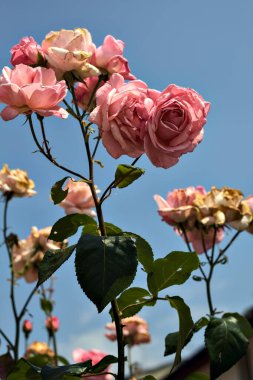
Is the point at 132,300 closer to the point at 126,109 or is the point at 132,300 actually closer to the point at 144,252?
the point at 144,252

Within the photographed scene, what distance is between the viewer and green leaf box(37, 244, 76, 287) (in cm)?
147

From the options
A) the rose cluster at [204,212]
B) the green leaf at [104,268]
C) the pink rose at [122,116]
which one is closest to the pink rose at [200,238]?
the rose cluster at [204,212]

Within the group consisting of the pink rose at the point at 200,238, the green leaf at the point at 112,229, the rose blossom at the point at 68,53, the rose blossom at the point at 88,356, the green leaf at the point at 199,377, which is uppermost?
the rose blossom at the point at 68,53

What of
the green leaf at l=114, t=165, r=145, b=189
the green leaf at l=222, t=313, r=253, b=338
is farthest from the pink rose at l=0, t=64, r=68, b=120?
the green leaf at l=222, t=313, r=253, b=338

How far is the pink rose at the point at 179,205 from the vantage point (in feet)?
9.23

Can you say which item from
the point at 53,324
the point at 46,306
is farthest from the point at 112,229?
the point at 53,324

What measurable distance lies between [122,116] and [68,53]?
283 millimetres

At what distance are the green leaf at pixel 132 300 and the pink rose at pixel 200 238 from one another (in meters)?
1.18

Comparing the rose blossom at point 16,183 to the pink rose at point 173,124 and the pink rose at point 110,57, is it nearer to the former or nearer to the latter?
the pink rose at point 110,57

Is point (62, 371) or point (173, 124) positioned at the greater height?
point (173, 124)

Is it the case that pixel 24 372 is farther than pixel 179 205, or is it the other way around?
pixel 179 205

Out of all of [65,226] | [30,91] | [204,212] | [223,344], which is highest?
[30,91]

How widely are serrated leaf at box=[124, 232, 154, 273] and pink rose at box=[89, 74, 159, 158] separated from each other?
23 centimetres

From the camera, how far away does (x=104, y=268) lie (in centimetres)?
138
